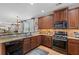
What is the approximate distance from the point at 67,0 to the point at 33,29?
753mm

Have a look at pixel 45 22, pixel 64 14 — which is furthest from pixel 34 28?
pixel 64 14

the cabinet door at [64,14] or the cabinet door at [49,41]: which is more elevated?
the cabinet door at [64,14]

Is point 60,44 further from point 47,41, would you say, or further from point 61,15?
point 61,15

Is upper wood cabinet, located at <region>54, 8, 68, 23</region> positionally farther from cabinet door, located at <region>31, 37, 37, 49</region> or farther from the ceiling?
cabinet door, located at <region>31, 37, 37, 49</region>

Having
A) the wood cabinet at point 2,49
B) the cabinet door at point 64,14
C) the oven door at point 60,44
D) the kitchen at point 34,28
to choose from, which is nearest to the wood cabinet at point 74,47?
the kitchen at point 34,28

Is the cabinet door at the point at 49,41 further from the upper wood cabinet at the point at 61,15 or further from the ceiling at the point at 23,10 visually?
the ceiling at the point at 23,10

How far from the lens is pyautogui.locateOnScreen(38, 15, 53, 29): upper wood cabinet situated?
186 cm

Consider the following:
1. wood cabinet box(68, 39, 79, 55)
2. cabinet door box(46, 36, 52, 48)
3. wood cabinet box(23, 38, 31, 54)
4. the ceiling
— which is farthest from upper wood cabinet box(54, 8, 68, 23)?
wood cabinet box(23, 38, 31, 54)

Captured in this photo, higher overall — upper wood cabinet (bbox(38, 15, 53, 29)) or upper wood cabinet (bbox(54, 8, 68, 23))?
upper wood cabinet (bbox(54, 8, 68, 23))


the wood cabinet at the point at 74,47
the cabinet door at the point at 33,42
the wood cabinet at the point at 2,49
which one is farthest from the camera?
the cabinet door at the point at 33,42

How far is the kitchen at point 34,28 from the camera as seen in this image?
5.33ft

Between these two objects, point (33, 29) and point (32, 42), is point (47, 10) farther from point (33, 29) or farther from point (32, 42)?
point (32, 42)

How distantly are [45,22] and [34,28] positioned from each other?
0.78ft

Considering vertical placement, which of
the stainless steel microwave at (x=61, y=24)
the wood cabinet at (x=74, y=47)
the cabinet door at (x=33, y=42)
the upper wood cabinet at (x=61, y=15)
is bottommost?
the wood cabinet at (x=74, y=47)
